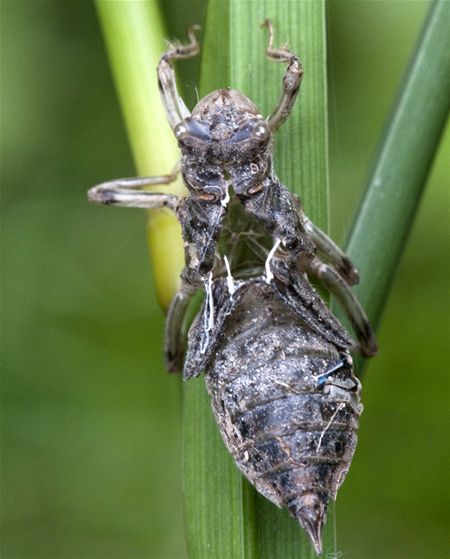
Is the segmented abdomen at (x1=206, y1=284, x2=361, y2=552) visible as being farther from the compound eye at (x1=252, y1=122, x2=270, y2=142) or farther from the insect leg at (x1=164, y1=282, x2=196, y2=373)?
the compound eye at (x1=252, y1=122, x2=270, y2=142)

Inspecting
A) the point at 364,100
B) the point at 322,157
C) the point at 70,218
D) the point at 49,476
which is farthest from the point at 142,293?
the point at 322,157

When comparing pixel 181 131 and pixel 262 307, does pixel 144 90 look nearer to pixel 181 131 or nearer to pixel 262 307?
pixel 181 131

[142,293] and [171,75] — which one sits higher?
[171,75]

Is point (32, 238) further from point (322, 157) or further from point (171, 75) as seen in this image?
point (322, 157)

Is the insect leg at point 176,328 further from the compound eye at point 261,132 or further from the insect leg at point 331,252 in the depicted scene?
the compound eye at point 261,132

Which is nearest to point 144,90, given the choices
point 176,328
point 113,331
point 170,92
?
point 170,92

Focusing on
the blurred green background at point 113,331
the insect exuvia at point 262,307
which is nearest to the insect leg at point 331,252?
the insect exuvia at point 262,307

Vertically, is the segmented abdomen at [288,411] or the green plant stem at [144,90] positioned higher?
the green plant stem at [144,90]
